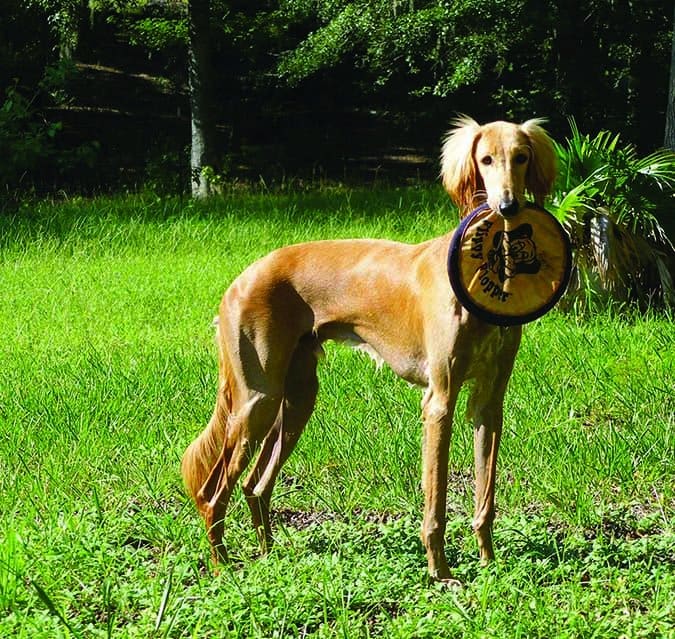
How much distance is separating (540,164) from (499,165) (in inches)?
7.8

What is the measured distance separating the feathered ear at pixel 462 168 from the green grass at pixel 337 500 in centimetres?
138

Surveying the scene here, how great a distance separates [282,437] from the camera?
14.2ft

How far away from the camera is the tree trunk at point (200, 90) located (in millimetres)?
15289

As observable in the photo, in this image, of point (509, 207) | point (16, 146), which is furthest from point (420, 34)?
point (509, 207)

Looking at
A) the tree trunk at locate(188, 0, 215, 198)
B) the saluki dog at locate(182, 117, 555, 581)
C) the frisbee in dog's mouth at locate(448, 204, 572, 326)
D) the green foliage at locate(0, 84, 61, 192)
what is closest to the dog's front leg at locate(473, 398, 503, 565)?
the saluki dog at locate(182, 117, 555, 581)

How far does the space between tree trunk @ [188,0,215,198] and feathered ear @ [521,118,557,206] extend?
1196 cm

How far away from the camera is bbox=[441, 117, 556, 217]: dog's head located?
334cm

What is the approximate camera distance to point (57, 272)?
9617mm

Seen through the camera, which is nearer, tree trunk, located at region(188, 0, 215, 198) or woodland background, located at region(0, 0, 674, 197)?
tree trunk, located at region(188, 0, 215, 198)

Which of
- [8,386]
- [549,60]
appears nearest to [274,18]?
[549,60]

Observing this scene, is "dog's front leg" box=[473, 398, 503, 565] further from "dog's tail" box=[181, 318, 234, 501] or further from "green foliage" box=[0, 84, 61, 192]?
"green foliage" box=[0, 84, 61, 192]

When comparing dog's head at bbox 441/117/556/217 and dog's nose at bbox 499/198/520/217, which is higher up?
dog's head at bbox 441/117/556/217

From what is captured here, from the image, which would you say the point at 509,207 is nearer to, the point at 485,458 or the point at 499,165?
the point at 499,165

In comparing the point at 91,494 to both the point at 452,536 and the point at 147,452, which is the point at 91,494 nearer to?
the point at 147,452
